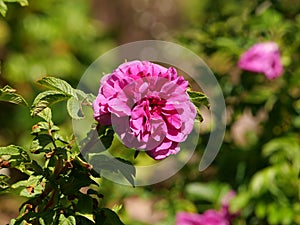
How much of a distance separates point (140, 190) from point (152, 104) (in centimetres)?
130

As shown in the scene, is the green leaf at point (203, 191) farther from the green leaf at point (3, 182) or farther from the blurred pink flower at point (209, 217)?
the green leaf at point (3, 182)

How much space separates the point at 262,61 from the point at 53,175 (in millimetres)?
1221

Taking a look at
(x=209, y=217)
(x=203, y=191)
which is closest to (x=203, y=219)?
(x=209, y=217)

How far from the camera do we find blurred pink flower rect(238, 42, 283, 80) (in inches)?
96.2

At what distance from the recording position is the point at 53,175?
1.38 m

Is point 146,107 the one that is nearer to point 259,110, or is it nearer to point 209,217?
point 209,217

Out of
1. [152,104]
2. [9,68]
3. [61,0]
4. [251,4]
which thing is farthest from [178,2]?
[152,104]

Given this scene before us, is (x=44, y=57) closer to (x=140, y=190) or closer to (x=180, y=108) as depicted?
(x=140, y=190)

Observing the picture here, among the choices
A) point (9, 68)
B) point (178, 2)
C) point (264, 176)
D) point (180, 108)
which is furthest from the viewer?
point (178, 2)

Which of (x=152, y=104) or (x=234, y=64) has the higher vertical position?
(x=152, y=104)

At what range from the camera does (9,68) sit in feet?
12.7

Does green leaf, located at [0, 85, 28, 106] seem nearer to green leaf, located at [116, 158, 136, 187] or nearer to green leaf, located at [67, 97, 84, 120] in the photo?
green leaf, located at [67, 97, 84, 120]

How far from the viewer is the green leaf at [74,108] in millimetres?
1336

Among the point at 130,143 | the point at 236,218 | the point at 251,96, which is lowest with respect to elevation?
the point at 236,218
